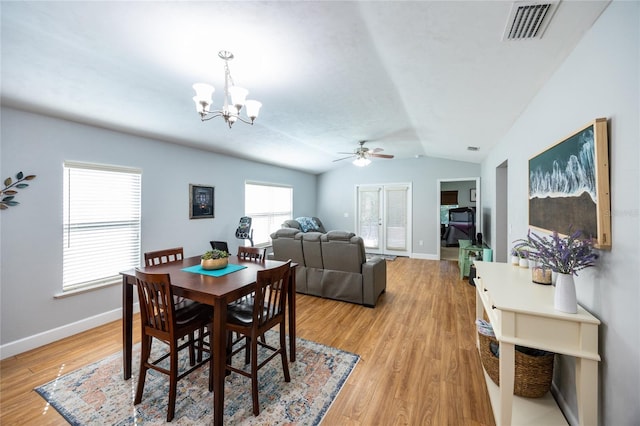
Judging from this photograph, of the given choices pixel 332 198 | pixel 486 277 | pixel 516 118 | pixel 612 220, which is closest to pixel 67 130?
pixel 486 277

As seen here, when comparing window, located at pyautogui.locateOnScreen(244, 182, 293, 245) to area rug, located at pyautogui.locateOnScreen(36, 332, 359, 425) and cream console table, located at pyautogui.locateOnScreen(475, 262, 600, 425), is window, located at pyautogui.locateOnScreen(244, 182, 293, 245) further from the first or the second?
cream console table, located at pyautogui.locateOnScreen(475, 262, 600, 425)

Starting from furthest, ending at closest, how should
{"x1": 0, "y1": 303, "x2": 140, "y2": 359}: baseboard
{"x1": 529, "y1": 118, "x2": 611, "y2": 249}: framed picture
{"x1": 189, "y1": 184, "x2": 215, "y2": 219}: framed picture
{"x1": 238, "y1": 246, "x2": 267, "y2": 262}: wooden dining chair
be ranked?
{"x1": 189, "y1": 184, "x2": 215, "y2": 219}: framed picture → {"x1": 238, "y1": 246, "x2": 267, "y2": 262}: wooden dining chair → {"x1": 0, "y1": 303, "x2": 140, "y2": 359}: baseboard → {"x1": 529, "y1": 118, "x2": 611, "y2": 249}: framed picture

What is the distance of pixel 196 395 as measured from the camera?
1.94m

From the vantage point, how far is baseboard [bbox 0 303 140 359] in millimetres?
2446

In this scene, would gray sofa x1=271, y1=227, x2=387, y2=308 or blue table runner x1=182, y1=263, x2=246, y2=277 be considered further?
gray sofa x1=271, y1=227, x2=387, y2=308

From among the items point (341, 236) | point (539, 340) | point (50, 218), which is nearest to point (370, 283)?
point (341, 236)

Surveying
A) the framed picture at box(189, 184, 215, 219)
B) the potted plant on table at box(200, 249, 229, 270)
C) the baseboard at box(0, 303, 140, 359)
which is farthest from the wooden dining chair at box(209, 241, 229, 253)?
the potted plant on table at box(200, 249, 229, 270)

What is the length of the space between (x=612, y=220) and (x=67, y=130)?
458 centimetres

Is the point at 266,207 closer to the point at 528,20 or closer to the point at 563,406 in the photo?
the point at 528,20

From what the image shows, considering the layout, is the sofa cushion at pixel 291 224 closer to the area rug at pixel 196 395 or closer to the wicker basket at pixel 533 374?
the area rug at pixel 196 395

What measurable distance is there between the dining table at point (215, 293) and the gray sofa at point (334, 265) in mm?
1316

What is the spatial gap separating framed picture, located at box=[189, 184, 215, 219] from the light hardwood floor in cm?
178

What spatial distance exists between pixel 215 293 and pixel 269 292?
0.40m

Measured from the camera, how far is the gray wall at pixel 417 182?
21.6 ft
